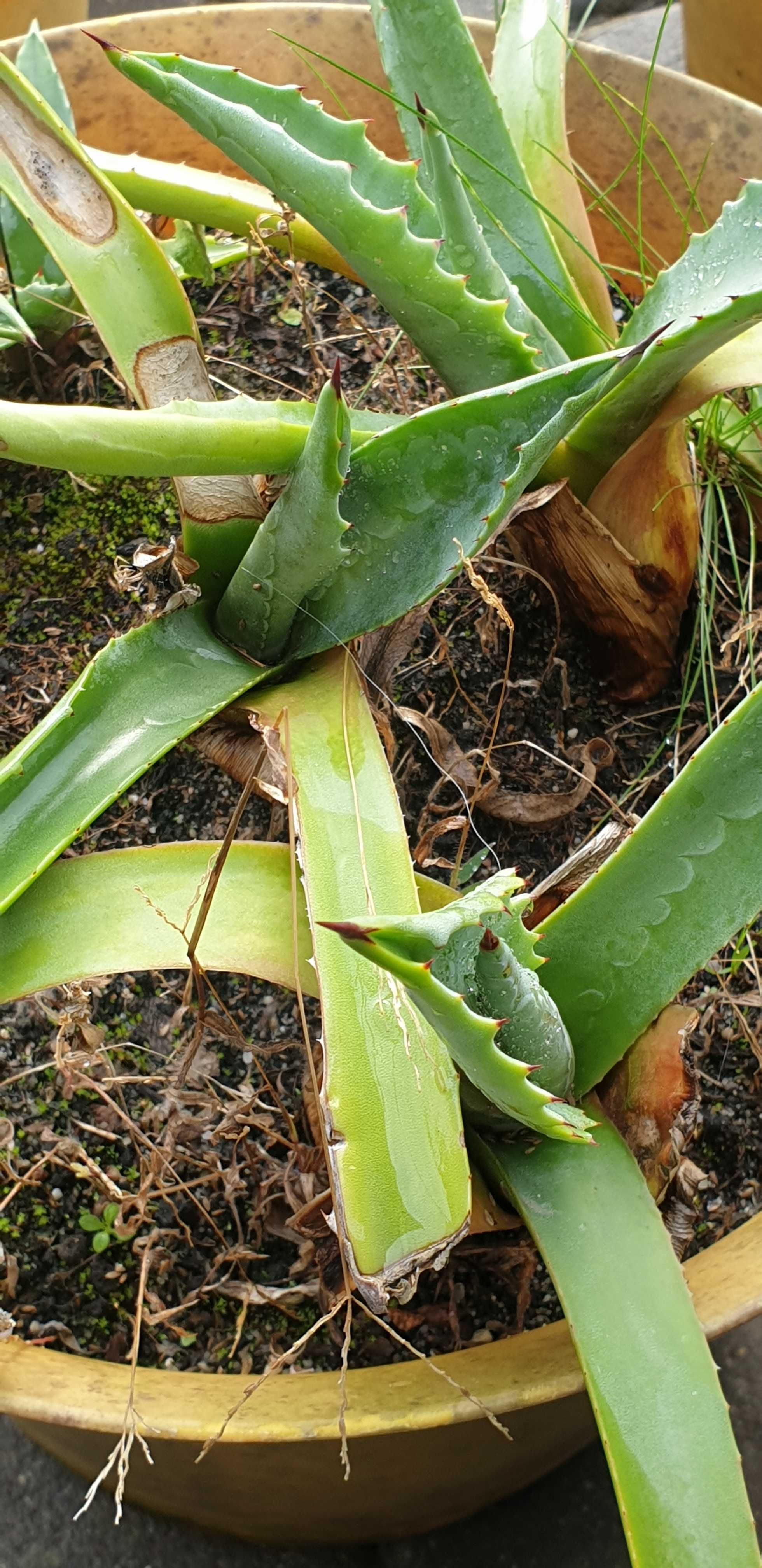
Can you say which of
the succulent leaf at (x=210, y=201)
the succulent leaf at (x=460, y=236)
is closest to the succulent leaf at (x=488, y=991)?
the succulent leaf at (x=460, y=236)

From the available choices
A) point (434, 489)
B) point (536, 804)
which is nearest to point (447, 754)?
point (536, 804)

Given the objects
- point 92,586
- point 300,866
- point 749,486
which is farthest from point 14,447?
point 749,486

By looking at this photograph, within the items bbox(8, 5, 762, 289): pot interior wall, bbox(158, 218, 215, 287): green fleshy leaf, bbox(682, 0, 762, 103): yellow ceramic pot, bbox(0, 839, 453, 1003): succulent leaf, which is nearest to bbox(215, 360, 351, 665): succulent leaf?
bbox(0, 839, 453, 1003): succulent leaf

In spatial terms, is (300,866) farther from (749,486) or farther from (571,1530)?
(571,1530)

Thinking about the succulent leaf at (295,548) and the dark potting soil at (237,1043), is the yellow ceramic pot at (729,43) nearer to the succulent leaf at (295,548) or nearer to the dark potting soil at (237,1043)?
the dark potting soil at (237,1043)

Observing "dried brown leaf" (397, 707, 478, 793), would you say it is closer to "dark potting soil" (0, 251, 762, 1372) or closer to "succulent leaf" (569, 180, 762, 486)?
"dark potting soil" (0, 251, 762, 1372)

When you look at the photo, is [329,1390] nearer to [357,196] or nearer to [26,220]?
[357,196]
